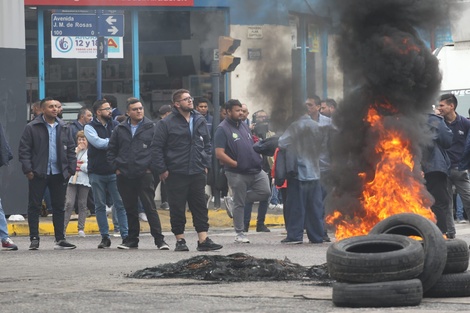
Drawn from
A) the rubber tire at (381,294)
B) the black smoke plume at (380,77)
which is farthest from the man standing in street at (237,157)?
the rubber tire at (381,294)

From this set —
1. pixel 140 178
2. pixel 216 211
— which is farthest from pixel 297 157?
pixel 216 211

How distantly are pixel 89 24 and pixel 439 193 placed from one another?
8.97 meters

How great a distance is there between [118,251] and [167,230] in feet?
13.0

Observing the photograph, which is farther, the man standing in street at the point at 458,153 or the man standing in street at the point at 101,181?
the man standing in street at the point at 101,181

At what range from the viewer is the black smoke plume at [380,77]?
1048 cm

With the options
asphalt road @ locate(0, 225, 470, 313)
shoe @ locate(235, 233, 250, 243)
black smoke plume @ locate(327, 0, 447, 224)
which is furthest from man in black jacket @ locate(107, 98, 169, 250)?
black smoke plume @ locate(327, 0, 447, 224)

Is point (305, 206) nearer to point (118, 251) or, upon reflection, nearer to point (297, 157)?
point (297, 157)

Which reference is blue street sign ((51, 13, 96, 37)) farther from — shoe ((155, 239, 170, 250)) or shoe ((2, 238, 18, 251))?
shoe ((155, 239, 170, 250))

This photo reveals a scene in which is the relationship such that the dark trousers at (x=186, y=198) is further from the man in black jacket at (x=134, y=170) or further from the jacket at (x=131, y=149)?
the jacket at (x=131, y=149)

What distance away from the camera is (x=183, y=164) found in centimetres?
1381

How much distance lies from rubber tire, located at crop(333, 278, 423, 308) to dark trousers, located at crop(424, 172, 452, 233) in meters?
5.59

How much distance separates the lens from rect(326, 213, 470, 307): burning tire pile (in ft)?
27.2

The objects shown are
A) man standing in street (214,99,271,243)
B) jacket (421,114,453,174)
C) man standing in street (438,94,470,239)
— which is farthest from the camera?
man standing in street (214,99,271,243)

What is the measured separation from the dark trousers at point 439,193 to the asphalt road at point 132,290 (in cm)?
160
